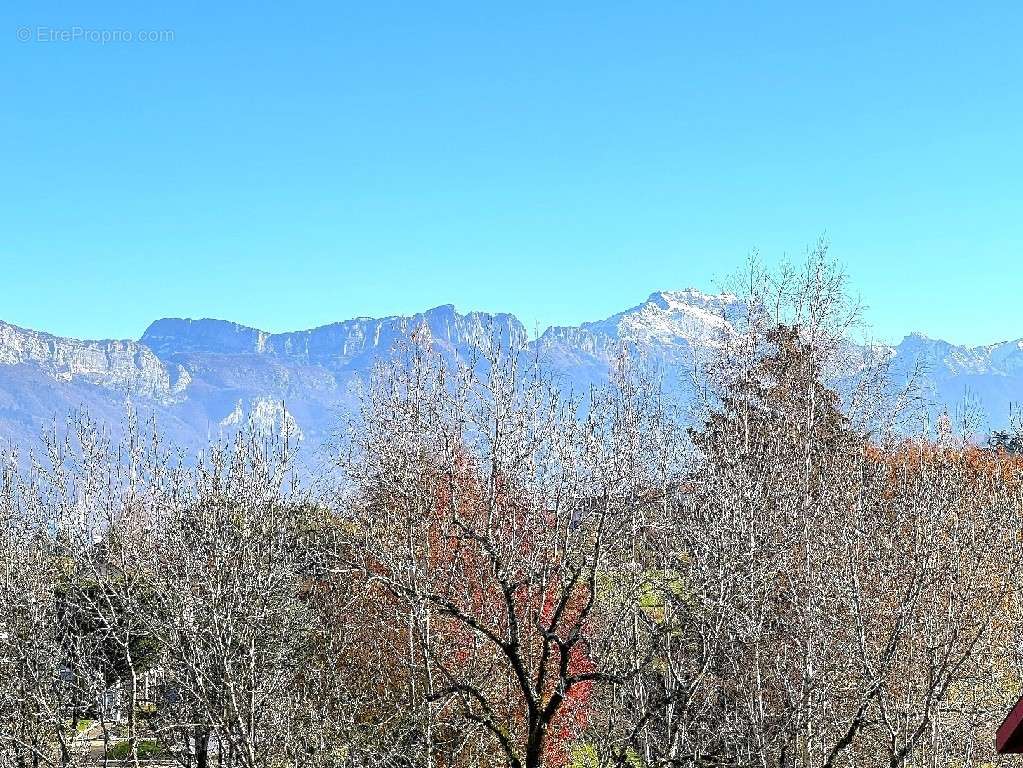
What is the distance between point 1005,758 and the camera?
56.0 ft

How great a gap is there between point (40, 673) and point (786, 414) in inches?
682

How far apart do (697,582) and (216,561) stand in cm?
686

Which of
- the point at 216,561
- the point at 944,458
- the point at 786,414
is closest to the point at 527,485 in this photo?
the point at 216,561

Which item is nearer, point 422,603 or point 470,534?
point 470,534

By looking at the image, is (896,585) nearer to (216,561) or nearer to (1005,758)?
(1005,758)

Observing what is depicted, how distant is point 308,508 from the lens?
23719 millimetres

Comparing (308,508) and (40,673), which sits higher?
(308,508)

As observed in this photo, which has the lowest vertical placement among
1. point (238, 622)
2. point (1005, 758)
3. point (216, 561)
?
point (1005, 758)

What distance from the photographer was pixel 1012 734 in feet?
18.9

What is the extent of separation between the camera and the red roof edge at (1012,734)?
572 centimetres

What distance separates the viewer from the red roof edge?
5.72m

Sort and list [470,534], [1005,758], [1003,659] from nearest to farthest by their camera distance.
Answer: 1. [470,534]
2. [1005,758]
3. [1003,659]

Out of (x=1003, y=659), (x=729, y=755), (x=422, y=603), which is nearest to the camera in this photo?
(x=422, y=603)

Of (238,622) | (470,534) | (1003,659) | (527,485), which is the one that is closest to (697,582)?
(527,485)
